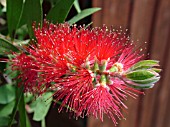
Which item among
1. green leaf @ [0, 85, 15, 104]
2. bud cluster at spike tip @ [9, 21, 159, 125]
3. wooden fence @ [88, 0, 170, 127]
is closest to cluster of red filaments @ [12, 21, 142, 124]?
bud cluster at spike tip @ [9, 21, 159, 125]

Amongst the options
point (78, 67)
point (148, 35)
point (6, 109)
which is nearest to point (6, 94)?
point (6, 109)

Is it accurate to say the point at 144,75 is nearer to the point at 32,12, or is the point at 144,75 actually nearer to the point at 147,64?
the point at 147,64

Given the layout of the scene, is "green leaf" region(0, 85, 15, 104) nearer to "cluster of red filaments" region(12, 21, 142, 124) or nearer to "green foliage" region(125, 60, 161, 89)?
"cluster of red filaments" region(12, 21, 142, 124)

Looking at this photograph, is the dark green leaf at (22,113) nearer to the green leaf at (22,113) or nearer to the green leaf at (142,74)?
the green leaf at (22,113)

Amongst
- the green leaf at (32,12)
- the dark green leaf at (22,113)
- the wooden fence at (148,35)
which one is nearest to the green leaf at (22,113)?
the dark green leaf at (22,113)

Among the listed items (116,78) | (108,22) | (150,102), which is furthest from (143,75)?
(150,102)

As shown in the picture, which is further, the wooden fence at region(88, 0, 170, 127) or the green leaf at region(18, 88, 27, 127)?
the wooden fence at region(88, 0, 170, 127)
